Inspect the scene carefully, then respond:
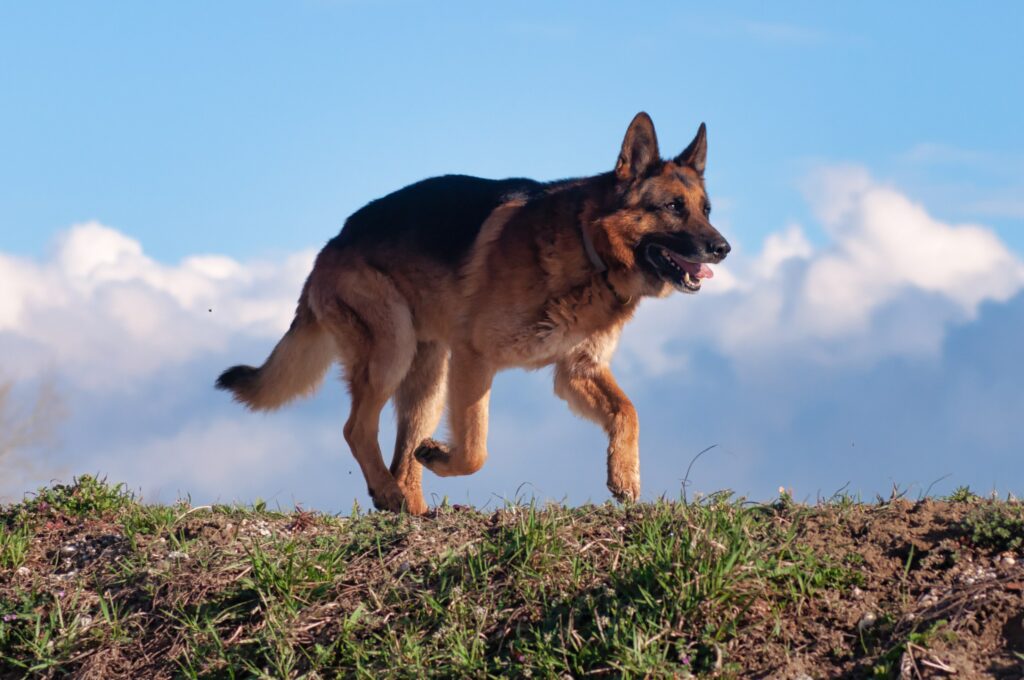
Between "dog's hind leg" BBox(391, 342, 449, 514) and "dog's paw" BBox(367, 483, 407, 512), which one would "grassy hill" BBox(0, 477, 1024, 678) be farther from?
"dog's hind leg" BBox(391, 342, 449, 514)

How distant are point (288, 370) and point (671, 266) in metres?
3.50

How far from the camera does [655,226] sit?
7.95 meters

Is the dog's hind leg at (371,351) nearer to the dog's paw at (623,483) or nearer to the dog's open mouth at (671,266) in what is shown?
the dog's paw at (623,483)

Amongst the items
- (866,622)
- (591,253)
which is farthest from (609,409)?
(866,622)

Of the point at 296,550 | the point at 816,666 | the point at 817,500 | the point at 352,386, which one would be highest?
the point at 352,386

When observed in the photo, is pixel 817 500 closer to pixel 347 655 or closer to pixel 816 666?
pixel 816 666

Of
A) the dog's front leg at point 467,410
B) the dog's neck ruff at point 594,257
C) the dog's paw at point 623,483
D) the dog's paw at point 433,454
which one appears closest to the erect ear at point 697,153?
the dog's neck ruff at point 594,257

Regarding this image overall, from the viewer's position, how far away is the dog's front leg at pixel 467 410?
26.3 ft

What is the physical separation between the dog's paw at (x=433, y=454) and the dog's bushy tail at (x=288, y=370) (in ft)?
4.86

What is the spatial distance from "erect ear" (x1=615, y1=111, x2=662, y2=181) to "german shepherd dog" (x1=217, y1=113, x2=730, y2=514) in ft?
0.03

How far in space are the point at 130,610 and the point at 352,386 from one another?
331 centimetres

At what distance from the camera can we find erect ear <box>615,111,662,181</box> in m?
7.91

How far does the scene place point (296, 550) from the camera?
218 inches

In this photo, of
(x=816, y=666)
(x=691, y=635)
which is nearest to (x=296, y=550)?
(x=691, y=635)
